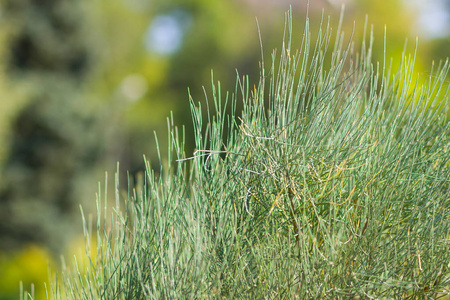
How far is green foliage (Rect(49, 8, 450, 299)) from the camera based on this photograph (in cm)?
191

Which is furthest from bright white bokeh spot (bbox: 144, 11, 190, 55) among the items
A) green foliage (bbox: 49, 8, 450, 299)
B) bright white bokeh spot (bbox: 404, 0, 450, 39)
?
green foliage (bbox: 49, 8, 450, 299)

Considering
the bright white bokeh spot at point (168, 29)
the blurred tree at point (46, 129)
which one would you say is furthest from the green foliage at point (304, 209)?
the bright white bokeh spot at point (168, 29)

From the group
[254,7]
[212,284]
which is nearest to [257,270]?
[212,284]

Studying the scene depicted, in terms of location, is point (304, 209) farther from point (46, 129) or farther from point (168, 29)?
point (168, 29)

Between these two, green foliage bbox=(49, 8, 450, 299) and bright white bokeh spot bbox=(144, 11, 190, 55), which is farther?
bright white bokeh spot bbox=(144, 11, 190, 55)

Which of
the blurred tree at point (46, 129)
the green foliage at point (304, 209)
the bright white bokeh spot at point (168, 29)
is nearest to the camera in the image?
the green foliage at point (304, 209)

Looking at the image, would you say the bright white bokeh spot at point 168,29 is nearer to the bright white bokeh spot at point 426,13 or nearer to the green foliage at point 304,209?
the bright white bokeh spot at point 426,13

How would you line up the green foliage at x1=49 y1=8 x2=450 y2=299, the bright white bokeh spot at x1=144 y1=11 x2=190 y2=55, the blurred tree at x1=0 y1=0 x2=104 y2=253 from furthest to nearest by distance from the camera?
1. the bright white bokeh spot at x1=144 y1=11 x2=190 y2=55
2. the blurred tree at x1=0 y1=0 x2=104 y2=253
3. the green foliage at x1=49 y1=8 x2=450 y2=299

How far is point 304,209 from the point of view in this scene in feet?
6.40

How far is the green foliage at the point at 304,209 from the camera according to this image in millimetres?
1907

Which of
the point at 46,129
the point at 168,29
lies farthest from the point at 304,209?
the point at 168,29

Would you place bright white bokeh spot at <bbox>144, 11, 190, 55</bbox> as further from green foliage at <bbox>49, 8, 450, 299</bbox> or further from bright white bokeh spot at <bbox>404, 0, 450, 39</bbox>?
green foliage at <bbox>49, 8, 450, 299</bbox>

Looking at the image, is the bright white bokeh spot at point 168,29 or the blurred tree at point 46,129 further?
the bright white bokeh spot at point 168,29

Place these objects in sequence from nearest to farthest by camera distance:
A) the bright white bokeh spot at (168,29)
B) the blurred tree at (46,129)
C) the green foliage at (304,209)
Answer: the green foliage at (304,209) < the blurred tree at (46,129) < the bright white bokeh spot at (168,29)
